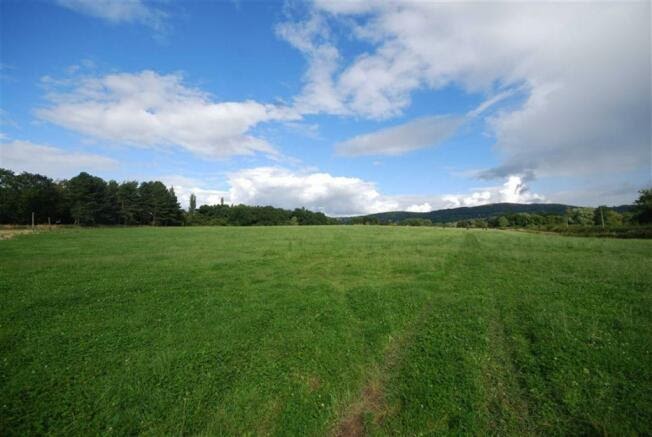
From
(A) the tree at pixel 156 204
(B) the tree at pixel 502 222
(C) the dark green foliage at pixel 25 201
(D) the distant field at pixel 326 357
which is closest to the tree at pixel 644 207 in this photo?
(B) the tree at pixel 502 222

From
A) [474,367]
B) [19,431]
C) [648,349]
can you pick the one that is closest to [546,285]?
[648,349]

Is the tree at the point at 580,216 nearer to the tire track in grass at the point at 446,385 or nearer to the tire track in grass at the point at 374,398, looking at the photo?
the tire track in grass at the point at 446,385

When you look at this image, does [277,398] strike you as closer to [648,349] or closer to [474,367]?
[474,367]

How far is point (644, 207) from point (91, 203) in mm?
171068

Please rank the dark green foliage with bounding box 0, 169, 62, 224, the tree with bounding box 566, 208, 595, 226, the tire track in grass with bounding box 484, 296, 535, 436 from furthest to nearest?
the tree with bounding box 566, 208, 595, 226, the dark green foliage with bounding box 0, 169, 62, 224, the tire track in grass with bounding box 484, 296, 535, 436

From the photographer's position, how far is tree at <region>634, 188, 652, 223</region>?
247 ft

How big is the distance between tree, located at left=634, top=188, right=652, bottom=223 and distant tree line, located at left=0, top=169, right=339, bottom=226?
5630 inches

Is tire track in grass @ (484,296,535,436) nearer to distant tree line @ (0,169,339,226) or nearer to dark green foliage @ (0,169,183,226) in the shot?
distant tree line @ (0,169,339,226)

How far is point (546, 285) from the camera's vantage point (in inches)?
639

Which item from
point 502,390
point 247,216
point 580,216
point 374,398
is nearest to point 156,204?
point 247,216

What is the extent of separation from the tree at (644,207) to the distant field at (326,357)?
296ft

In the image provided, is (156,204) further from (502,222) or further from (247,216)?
(502,222)

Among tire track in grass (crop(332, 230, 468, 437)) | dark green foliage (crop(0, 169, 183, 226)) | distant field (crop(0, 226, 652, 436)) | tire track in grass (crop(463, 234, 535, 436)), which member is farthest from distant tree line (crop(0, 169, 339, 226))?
tire track in grass (crop(463, 234, 535, 436))

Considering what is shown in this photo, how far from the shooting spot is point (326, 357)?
29.5 ft
